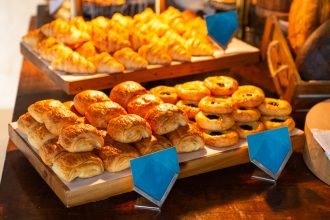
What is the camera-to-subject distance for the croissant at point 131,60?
6.68ft

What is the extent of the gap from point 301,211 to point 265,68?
121 centimetres

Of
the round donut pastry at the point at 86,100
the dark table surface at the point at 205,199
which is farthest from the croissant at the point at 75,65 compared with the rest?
the dark table surface at the point at 205,199

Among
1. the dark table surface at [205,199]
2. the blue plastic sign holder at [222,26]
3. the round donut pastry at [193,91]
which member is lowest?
the dark table surface at [205,199]

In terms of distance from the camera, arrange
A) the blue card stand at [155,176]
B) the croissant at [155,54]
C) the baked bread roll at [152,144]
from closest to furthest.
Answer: the blue card stand at [155,176]
the baked bread roll at [152,144]
the croissant at [155,54]

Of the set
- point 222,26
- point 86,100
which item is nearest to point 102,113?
point 86,100

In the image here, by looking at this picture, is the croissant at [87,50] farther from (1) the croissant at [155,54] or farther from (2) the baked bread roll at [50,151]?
(2) the baked bread roll at [50,151]

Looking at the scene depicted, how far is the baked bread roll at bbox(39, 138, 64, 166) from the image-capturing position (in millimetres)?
1428

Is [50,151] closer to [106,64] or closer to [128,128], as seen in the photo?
[128,128]

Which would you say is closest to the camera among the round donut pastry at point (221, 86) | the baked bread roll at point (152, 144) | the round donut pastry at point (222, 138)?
the baked bread roll at point (152, 144)

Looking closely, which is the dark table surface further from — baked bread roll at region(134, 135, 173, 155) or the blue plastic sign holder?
the blue plastic sign holder

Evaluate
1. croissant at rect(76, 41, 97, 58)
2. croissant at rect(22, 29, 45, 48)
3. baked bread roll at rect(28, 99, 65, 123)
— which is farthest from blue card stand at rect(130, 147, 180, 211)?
croissant at rect(22, 29, 45, 48)

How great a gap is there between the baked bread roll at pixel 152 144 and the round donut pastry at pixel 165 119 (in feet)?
0.10

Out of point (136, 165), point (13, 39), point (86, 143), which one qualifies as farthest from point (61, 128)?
point (13, 39)

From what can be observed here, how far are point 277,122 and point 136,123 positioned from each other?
0.52 m
